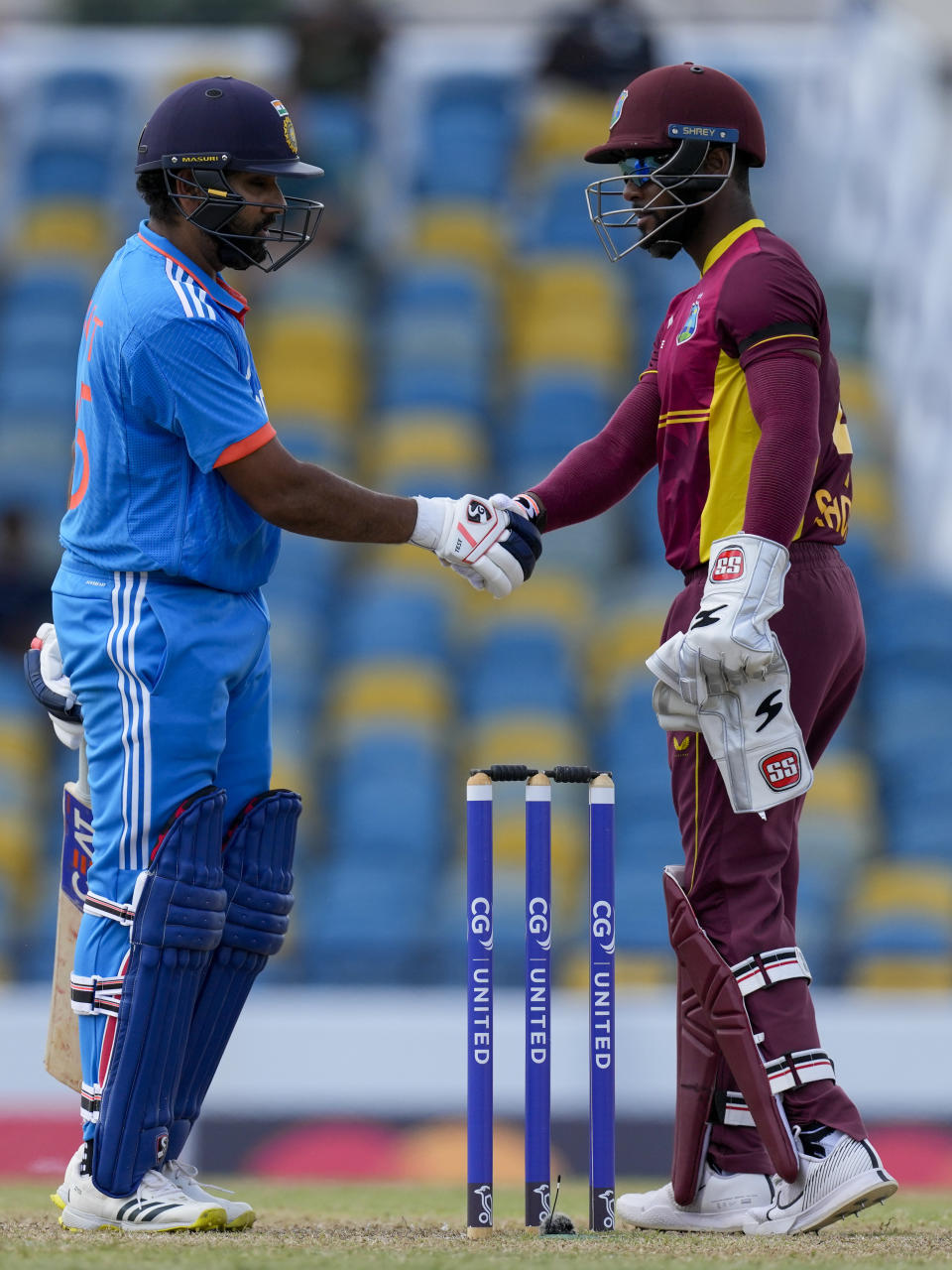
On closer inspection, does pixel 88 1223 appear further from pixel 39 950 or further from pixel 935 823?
pixel 935 823

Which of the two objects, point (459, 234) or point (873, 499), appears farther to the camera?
point (459, 234)

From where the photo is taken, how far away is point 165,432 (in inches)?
126

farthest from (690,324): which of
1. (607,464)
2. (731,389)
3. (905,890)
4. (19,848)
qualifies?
(19,848)

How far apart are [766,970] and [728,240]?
1.19 metres

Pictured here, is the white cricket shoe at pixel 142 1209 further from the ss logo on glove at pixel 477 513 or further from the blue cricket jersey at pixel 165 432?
the ss logo on glove at pixel 477 513

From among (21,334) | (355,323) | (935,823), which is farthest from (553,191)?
(935,823)

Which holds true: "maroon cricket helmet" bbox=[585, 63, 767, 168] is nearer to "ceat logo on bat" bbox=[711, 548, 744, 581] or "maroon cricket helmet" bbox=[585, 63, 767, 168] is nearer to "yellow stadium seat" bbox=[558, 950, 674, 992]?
"ceat logo on bat" bbox=[711, 548, 744, 581]

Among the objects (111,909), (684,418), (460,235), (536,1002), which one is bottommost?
(536,1002)

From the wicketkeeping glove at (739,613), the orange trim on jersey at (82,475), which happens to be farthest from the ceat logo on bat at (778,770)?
the orange trim on jersey at (82,475)

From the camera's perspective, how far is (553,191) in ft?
34.9

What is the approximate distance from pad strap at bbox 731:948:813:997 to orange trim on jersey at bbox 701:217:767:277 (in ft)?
3.70

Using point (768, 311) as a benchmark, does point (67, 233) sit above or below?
above

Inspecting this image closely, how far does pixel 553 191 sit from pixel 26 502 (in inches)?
133

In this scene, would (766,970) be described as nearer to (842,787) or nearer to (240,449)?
(240,449)
